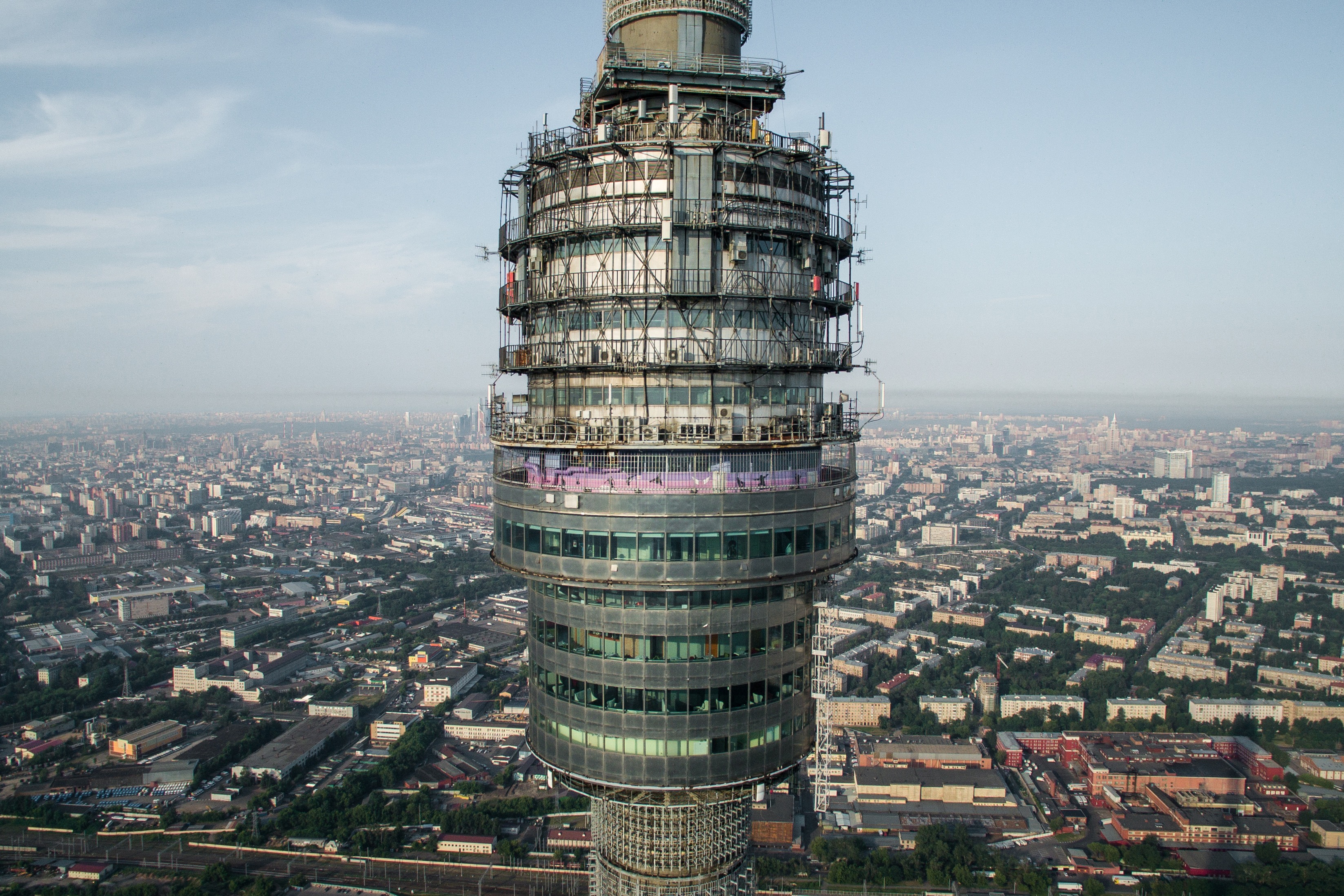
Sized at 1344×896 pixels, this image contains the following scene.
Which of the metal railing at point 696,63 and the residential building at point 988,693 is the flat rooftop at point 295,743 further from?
the metal railing at point 696,63

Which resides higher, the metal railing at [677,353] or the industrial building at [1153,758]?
the metal railing at [677,353]

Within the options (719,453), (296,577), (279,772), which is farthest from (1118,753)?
(296,577)

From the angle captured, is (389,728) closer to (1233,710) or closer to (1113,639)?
(1233,710)

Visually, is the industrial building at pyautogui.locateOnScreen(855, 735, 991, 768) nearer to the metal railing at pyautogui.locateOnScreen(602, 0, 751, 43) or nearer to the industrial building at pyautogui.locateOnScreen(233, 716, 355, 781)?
the industrial building at pyautogui.locateOnScreen(233, 716, 355, 781)

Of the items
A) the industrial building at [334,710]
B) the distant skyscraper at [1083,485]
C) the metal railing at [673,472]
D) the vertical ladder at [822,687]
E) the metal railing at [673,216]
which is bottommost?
the industrial building at [334,710]

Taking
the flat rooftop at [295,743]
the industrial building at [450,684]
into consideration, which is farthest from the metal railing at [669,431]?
the industrial building at [450,684]

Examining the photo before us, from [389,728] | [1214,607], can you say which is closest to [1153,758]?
[1214,607]
